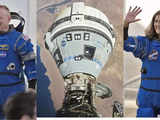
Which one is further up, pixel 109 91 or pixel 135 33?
pixel 135 33

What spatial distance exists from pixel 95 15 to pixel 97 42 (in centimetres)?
27

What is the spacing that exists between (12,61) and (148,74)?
1.21m

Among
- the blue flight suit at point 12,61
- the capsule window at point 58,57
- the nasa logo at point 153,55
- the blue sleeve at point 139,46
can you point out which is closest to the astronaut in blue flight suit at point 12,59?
the blue flight suit at point 12,61

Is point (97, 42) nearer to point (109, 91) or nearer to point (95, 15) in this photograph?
point (95, 15)

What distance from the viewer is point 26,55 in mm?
2418

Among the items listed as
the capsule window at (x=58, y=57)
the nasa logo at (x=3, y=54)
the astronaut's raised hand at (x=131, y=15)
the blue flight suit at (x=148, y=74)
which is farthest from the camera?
the capsule window at (x=58, y=57)

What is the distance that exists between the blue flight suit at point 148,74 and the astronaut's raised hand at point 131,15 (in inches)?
6.4

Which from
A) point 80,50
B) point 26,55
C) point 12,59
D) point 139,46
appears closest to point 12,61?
point 12,59

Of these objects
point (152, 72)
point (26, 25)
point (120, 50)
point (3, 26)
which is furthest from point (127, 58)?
point (3, 26)

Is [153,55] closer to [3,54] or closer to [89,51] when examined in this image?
[89,51]

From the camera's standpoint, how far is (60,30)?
2.89 metres

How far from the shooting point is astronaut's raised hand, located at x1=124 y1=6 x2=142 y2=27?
2.79 meters

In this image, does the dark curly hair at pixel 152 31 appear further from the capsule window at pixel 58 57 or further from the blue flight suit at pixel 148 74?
the capsule window at pixel 58 57

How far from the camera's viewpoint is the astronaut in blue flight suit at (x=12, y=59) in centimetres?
237
